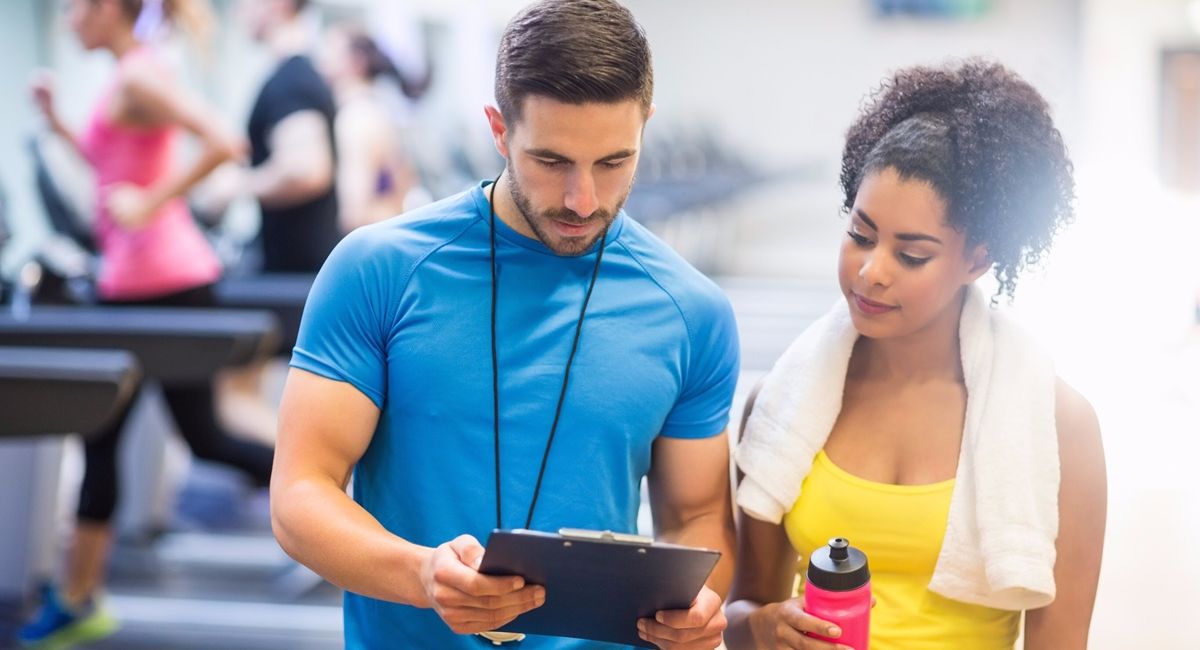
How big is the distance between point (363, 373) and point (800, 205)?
434 inches

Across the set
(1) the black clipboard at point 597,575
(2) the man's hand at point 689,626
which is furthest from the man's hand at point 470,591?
(2) the man's hand at point 689,626

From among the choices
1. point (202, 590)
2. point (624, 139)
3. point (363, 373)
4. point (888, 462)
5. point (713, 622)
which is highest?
point (624, 139)

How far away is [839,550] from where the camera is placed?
1.26 metres

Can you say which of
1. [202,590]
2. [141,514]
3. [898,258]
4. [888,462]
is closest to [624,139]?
[898,258]

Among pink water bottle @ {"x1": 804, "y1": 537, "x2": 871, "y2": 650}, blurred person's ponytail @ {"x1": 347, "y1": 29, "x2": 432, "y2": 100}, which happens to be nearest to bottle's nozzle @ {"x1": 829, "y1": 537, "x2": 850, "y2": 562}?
pink water bottle @ {"x1": 804, "y1": 537, "x2": 871, "y2": 650}

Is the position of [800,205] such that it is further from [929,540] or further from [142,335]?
[929,540]

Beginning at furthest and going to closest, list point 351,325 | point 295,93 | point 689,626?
point 295,93
point 351,325
point 689,626

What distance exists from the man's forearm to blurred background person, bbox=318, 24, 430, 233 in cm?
304

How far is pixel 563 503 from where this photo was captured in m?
1.38

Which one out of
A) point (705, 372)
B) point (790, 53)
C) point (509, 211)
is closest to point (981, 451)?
point (705, 372)

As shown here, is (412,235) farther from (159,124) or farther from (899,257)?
(159,124)

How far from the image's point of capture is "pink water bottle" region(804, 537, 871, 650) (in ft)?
4.12

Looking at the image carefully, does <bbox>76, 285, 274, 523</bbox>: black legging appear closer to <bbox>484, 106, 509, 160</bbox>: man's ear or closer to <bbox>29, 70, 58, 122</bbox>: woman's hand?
<bbox>29, 70, 58, 122</bbox>: woman's hand

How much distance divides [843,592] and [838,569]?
0.9 inches
